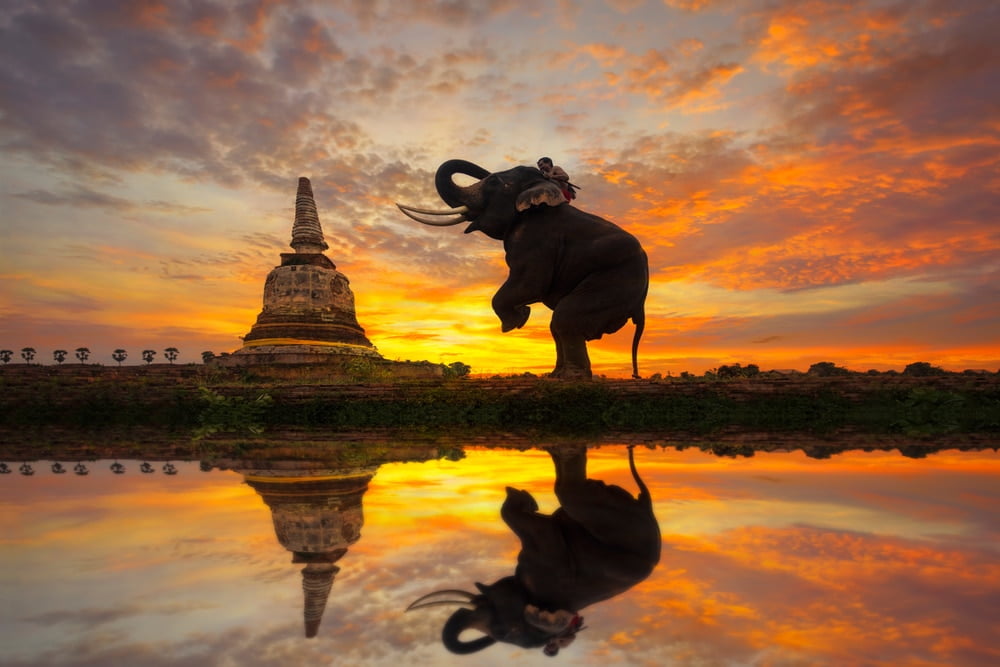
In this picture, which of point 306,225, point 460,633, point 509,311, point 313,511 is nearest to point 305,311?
point 306,225

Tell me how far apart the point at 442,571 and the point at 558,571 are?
1.16 feet

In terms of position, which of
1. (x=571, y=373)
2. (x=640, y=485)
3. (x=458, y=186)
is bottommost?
(x=640, y=485)

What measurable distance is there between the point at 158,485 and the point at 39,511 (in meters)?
0.65

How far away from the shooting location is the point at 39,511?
261 centimetres

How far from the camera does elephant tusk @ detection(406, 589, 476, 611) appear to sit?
1.44 m

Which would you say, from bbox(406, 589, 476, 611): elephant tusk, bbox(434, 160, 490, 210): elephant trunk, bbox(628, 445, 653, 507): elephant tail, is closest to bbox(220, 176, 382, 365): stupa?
bbox(434, 160, 490, 210): elephant trunk

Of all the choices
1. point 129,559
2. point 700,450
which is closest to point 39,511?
point 129,559

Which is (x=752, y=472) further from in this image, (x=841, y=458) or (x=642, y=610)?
(x=642, y=610)

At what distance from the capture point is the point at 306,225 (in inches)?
800

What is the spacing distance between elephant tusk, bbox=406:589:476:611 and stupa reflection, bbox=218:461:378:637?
0.77 ft

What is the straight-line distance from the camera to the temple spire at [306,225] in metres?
20.0

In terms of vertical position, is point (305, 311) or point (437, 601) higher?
point (305, 311)

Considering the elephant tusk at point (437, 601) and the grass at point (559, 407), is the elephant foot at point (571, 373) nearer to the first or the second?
the grass at point (559, 407)

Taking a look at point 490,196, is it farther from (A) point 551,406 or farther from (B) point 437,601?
(B) point 437,601
